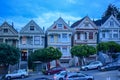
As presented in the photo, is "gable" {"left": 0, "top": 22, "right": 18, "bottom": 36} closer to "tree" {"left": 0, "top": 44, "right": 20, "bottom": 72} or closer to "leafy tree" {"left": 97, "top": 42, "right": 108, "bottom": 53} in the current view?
"tree" {"left": 0, "top": 44, "right": 20, "bottom": 72}

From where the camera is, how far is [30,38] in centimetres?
7025

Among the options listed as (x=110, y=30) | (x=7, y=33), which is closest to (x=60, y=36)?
(x=7, y=33)

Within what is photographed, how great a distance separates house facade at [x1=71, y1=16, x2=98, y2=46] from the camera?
71.6 m

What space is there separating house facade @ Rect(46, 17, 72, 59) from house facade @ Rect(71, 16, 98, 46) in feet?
5.44

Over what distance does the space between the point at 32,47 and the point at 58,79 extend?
2504cm

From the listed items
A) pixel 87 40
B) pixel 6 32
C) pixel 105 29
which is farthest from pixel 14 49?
pixel 105 29

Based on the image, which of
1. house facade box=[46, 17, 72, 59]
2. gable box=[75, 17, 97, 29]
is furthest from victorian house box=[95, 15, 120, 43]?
house facade box=[46, 17, 72, 59]

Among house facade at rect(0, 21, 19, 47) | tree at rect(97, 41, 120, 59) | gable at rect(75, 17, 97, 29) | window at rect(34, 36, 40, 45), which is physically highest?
gable at rect(75, 17, 97, 29)

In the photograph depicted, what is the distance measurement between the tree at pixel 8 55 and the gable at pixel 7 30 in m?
7.67

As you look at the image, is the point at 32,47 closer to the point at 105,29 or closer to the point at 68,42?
the point at 68,42

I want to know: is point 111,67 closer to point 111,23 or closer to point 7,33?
point 111,23

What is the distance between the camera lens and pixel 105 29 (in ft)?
240

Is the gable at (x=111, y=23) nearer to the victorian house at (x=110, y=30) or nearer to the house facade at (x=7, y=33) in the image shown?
the victorian house at (x=110, y=30)

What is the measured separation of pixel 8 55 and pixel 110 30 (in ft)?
83.7
